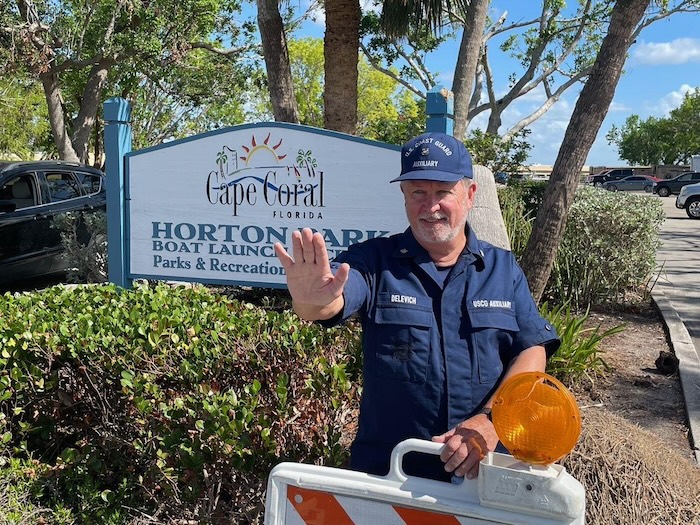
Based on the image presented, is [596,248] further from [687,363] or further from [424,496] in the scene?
[424,496]

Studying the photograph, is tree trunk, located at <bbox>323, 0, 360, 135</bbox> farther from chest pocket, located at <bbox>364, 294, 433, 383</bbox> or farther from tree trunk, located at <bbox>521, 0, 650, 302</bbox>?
chest pocket, located at <bbox>364, 294, 433, 383</bbox>

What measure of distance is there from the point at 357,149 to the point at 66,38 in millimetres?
14077

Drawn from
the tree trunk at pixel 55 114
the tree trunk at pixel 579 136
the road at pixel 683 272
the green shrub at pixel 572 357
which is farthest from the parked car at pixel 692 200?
the green shrub at pixel 572 357

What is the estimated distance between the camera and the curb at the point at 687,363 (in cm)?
418

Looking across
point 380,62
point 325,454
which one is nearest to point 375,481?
point 325,454

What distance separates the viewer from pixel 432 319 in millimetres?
1999

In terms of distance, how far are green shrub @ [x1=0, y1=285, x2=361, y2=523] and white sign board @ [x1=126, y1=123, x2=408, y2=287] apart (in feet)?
4.16

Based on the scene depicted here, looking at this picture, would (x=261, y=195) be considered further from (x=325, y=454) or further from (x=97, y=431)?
(x=325, y=454)

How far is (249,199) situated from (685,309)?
17.8 feet

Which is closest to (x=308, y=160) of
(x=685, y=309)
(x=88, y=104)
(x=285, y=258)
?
(x=285, y=258)

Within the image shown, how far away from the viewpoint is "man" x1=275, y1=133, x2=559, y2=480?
1976mm

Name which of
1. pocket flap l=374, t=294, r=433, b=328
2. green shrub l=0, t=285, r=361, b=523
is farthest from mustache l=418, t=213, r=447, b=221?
green shrub l=0, t=285, r=361, b=523

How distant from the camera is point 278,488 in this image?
1710mm

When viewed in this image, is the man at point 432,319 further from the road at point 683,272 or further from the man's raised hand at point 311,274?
the road at point 683,272
